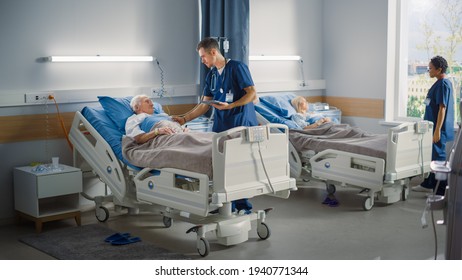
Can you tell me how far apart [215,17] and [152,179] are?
205 cm

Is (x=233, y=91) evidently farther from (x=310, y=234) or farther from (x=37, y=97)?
(x=37, y=97)

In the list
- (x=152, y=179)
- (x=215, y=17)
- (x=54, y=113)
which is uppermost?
(x=215, y=17)

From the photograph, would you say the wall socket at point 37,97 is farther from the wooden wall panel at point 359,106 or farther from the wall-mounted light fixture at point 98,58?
the wooden wall panel at point 359,106

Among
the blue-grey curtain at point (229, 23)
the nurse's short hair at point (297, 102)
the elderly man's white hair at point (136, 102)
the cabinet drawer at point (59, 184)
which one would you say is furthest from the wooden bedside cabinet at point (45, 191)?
the nurse's short hair at point (297, 102)

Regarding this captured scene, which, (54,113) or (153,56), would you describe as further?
(153,56)

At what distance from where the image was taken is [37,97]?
4.98 meters

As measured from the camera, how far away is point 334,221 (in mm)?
4957

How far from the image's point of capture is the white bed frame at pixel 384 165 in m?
5.19

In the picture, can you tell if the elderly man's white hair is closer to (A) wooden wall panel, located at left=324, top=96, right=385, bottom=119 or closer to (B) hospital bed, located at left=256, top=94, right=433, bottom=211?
(B) hospital bed, located at left=256, top=94, right=433, bottom=211

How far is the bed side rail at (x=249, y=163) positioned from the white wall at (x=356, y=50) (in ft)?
9.41

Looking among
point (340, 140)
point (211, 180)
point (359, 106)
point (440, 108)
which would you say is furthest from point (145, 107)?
point (359, 106)

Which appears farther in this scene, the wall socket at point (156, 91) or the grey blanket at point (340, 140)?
the wall socket at point (156, 91)
